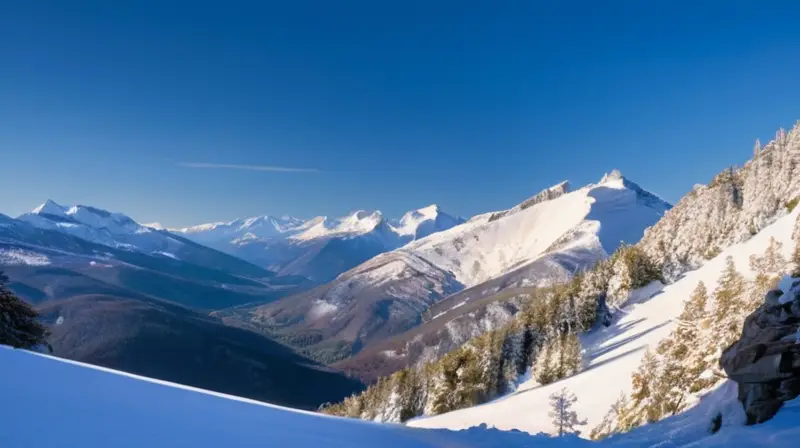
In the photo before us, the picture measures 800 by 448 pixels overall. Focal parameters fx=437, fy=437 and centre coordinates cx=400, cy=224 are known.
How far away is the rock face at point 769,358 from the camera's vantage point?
1925cm

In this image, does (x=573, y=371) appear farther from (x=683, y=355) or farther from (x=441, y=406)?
(x=683, y=355)

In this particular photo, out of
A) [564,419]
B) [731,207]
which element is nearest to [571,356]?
[564,419]

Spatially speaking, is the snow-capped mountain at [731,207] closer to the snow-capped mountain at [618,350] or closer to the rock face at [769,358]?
the snow-capped mountain at [618,350]

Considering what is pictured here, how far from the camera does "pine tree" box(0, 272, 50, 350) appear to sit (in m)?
32.0

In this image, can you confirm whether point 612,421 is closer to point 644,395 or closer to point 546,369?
point 644,395

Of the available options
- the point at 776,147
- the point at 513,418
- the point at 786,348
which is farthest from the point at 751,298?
the point at 776,147

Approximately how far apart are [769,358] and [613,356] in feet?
131

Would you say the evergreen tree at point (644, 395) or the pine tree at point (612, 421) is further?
the pine tree at point (612, 421)

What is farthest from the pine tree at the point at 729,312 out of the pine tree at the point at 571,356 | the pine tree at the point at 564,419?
the pine tree at the point at 571,356

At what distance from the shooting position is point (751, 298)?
34094mm

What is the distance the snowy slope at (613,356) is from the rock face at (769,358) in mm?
23389

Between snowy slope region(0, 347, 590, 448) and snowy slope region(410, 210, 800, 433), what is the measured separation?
32072 mm

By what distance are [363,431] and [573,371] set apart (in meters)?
Result: 52.5

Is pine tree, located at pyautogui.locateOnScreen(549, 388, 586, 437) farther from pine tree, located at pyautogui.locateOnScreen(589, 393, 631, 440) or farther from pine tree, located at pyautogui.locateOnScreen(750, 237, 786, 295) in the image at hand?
pine tree, located at pyautogui.locateOnScreen(750, 237, 786, 295)
